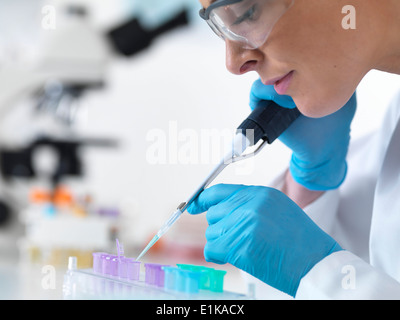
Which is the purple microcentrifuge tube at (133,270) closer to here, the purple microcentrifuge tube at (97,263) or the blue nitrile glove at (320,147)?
the purple microcentrifuge tube at (97,263)

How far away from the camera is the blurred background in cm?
200

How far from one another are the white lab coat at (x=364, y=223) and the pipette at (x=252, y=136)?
0.81 feet

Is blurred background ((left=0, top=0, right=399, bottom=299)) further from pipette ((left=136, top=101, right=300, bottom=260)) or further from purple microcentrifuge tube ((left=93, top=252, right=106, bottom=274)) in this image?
pipette ((left=136, top=101, right=300, bottom=260))

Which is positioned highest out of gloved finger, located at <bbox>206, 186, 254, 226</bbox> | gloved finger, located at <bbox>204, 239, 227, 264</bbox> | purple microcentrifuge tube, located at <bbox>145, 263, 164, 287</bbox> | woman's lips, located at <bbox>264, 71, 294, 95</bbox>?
woman's lips, located at <bbox>264, 71, 294, 95</bbox>

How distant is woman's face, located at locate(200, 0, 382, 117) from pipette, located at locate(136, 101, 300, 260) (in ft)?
0.30

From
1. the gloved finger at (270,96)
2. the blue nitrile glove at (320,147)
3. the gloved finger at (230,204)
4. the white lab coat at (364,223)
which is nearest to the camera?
the white lab coat at (364,223)

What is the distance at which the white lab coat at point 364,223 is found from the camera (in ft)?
2.47

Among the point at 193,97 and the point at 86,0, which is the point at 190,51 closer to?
the point at 193,97

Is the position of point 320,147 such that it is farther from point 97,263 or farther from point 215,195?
point 97,263

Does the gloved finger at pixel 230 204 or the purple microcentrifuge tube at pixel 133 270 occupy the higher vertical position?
the gloved finger at pixel 230 204

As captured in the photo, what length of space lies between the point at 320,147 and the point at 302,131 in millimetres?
72

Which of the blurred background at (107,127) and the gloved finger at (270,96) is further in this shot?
the blurred background at (107,127)

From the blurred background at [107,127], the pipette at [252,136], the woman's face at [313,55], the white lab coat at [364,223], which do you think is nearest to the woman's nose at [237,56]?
the woman's face at [313,55]

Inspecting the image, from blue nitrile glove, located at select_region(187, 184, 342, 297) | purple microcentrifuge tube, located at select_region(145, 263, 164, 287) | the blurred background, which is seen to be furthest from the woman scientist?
the blurred background
